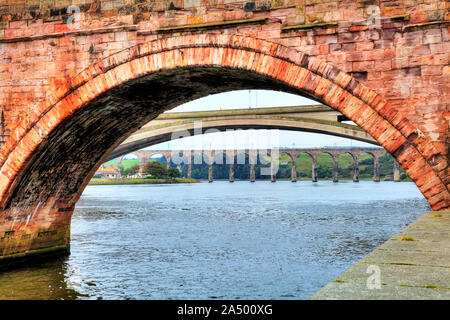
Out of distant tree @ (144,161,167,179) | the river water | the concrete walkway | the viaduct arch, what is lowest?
the river water

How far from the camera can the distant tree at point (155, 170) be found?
84.3 meters

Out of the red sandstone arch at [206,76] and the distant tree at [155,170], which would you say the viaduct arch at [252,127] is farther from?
the distant tree at [155,170]

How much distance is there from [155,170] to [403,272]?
273 feet

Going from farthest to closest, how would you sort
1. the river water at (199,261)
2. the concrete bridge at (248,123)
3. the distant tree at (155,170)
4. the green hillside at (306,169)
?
1. the green hillside at (306,169)
2. the distant tree at (155,170)
3. the concrete bridge at (248,123)
4. the river water at (199,261)

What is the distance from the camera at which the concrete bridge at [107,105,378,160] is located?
3362 cm

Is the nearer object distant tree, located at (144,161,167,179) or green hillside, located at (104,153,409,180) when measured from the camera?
distant tree, located at (144,161,167,179)

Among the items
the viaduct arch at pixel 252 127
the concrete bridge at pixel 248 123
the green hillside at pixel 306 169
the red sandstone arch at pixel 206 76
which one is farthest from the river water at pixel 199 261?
the green hillside at pixel 306 169

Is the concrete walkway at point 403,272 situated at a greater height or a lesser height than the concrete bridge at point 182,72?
lesser

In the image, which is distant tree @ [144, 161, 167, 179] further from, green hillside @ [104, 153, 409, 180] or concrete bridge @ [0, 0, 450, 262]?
concrete bridge @ [0, 0, 450, 262]

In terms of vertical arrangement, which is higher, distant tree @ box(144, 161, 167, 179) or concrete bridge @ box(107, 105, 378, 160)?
concrete bridge @ box(107, 105, 378, 160)

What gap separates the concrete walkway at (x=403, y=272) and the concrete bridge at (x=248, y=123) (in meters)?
28.2

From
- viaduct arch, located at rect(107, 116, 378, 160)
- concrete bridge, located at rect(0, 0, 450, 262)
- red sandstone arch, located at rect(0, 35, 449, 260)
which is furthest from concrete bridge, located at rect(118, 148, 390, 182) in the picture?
red sandstone arch, located at rect(0, 35, 449, 260)

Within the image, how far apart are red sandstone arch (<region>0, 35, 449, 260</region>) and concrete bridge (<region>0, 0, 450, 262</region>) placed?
18 mm
